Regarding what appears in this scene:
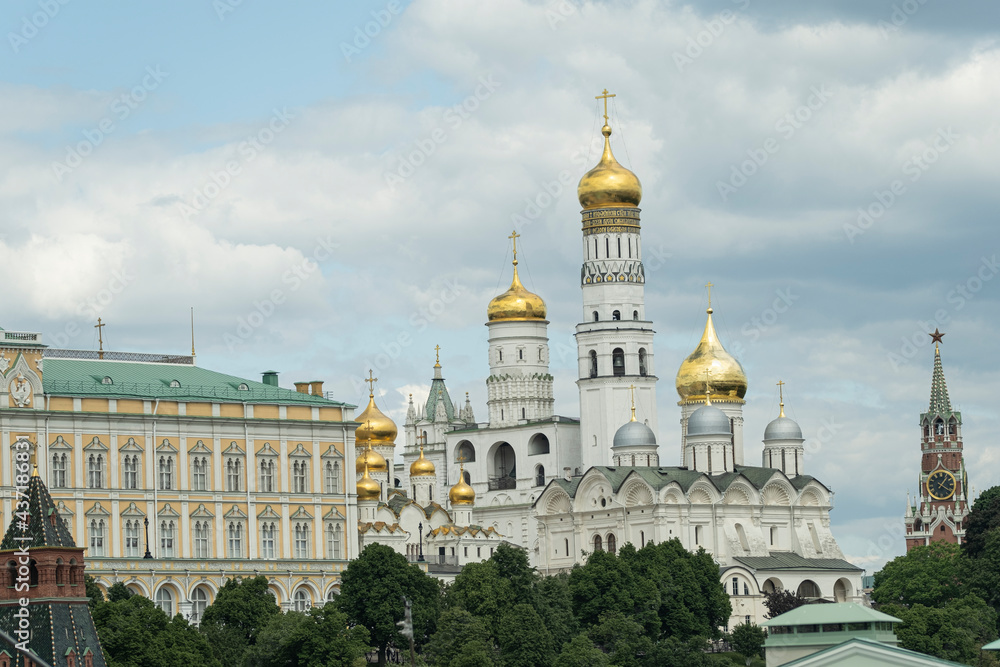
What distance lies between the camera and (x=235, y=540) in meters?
113

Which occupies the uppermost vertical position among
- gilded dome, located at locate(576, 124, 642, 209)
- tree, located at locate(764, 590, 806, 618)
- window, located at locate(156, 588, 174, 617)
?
gilded dome, located at locate(576, 124, 642, 209)

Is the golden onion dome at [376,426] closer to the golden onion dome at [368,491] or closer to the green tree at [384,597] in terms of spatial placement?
the golden onion dome at [368,491]

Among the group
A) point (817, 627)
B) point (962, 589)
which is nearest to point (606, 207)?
point (962, 589)

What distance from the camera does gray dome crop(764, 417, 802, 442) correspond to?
147350 millimetres

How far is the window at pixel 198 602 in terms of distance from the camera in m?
110

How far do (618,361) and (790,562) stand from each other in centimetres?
1662

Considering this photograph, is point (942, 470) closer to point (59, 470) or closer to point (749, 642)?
point (749, 642)

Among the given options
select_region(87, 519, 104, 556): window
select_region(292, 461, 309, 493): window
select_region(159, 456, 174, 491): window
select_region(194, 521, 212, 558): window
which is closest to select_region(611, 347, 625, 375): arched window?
select_region(292, 461, 309, 493): window

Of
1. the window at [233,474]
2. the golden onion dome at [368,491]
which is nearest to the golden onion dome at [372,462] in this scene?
the golden onion dome at [368,491]

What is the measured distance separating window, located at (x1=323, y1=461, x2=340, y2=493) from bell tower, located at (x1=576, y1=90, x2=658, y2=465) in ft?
99.0

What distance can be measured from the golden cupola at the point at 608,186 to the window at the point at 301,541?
37452 millimetres

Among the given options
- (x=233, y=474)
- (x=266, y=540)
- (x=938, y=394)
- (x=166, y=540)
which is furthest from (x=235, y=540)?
(x=938, y=394)

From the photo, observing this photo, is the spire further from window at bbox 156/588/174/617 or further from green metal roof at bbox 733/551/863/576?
window at bbox 156/588/174/617

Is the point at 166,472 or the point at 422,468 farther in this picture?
the point at 422,468
